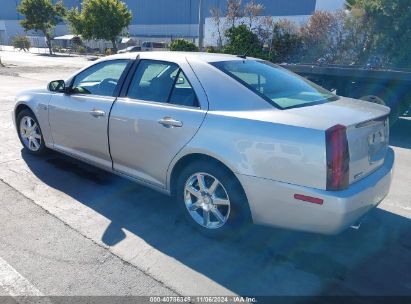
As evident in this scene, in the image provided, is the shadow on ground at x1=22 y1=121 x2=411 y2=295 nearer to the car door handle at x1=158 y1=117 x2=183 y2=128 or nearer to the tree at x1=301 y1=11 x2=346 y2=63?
the car door handle at x1=158 y1=117 x2=183 y2=128

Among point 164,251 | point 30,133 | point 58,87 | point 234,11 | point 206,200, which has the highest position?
point 234,11

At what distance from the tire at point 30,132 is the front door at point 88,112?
56 cm

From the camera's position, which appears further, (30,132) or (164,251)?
(30,132)

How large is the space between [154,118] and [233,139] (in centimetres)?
89

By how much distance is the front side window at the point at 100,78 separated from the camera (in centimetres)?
397

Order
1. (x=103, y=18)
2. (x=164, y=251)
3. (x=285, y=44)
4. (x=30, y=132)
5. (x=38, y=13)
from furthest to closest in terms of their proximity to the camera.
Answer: (x=38, y=13) → (x=103, y=18) → (x=285, y=44) → (x=30, y=132) → (x=164, y=251)

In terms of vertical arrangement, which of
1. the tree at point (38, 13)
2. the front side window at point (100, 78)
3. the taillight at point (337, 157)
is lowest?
the taillight at point (337, 157)

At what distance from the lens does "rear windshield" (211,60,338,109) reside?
316 centimetres

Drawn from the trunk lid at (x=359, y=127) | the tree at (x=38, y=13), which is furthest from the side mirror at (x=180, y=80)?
the tree at (x=38, y=13)

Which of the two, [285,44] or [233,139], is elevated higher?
[285,44]

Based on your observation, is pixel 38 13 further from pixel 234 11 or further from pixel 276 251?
pixel 276 251

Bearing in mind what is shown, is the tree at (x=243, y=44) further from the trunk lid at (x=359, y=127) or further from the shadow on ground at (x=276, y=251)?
the trunk lid at (x=359, y=127)

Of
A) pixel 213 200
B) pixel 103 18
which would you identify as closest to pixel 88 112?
pixel 213 200

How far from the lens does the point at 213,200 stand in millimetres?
3199
